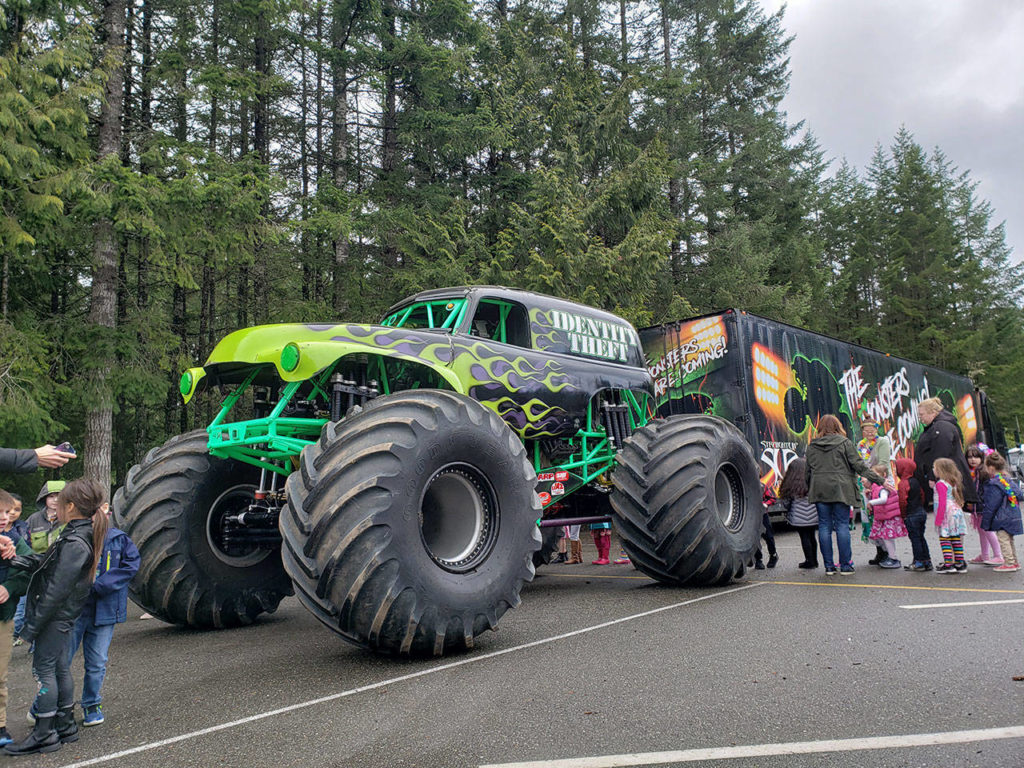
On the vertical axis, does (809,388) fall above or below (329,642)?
above

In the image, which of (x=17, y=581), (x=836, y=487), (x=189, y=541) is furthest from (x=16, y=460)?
(x=836, y=487)

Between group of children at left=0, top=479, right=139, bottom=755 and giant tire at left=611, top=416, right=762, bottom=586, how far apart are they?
14.4 feet

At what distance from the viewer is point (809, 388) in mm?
14195

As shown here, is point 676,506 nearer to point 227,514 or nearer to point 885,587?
point 885,587

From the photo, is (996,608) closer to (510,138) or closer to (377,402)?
(377,402)

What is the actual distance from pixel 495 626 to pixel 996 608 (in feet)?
13.6

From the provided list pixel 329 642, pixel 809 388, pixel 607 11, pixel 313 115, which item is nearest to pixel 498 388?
pixel 329 642

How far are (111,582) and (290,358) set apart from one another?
1782 mm

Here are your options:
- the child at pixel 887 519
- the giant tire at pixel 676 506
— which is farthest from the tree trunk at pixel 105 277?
the child at pixel 887 519

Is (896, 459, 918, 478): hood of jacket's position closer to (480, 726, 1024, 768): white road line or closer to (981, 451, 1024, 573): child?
(981, 451, 1024, 573): child

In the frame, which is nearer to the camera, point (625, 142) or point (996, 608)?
point (996, 608)

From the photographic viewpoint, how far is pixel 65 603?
4047 mm

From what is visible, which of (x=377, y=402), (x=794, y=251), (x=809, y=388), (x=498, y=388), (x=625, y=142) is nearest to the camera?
(x=377, y=402)

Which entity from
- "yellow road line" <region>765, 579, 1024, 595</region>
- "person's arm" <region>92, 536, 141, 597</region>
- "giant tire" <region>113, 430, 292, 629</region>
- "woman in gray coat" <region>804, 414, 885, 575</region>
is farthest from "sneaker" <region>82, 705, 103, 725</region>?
"woman in gray coat" <region>804, 414, 885, 575</region>
